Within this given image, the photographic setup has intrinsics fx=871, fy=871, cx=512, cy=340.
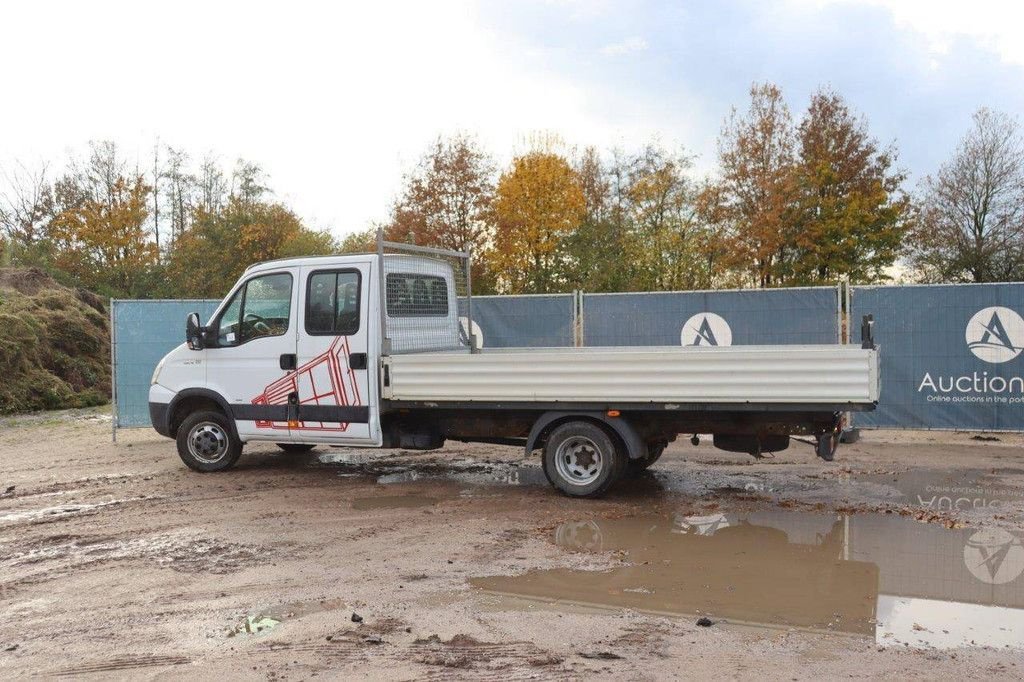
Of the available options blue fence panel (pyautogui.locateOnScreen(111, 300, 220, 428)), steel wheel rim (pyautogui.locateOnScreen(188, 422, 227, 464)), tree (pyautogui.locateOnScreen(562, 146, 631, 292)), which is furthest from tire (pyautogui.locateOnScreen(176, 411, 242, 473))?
tree (pyautogui.locateOnScreen(562, 146, 631, 292))

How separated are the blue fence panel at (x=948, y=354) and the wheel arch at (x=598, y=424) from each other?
5.30m

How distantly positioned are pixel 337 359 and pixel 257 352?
1.03 m

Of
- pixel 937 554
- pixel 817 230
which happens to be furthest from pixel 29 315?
pixel 817 230

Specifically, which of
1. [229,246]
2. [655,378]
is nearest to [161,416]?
[655,378]

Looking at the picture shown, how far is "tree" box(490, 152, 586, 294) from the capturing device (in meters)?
33.1

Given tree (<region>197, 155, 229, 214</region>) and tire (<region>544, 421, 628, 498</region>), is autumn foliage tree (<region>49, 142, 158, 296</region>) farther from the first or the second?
tire (<region>544, 421, 628, 498</region>)

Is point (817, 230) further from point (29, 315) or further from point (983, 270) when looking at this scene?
point (29, 315)

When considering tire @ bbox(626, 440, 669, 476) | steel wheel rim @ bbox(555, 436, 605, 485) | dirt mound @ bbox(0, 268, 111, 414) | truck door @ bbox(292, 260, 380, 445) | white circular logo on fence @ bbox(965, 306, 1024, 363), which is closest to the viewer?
steel wheel rim @ bbox(555, 436, 605, 485)

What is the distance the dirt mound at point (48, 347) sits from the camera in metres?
18.8

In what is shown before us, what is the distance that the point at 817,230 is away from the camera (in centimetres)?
3522

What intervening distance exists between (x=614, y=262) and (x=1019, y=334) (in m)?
21.3

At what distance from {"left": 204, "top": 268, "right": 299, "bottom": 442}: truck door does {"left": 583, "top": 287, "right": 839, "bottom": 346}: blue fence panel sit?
5024 millimetres

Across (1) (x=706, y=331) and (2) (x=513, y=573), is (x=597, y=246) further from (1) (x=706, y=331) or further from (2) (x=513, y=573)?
(2) (x=513, y=573)

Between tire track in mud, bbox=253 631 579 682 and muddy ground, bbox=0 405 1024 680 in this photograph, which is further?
muddy ground, bbox=0 405 1024 680
